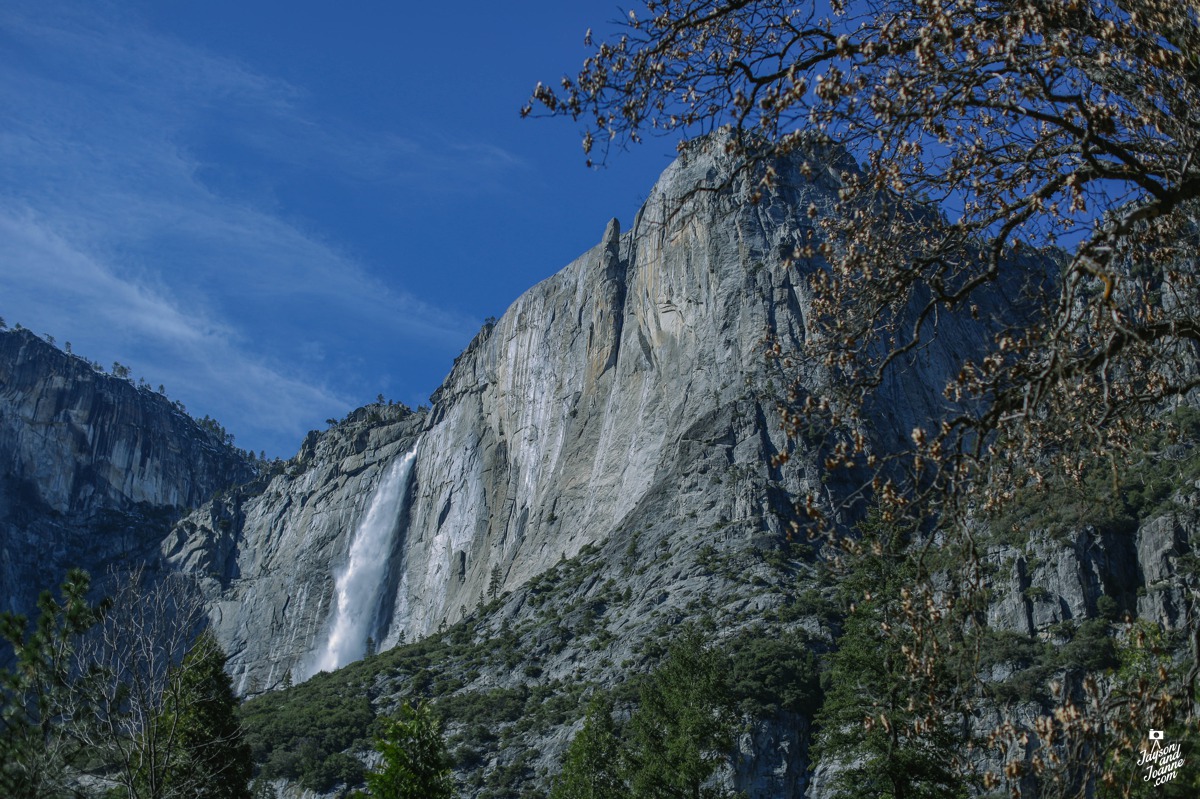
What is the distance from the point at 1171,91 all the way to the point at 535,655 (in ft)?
201

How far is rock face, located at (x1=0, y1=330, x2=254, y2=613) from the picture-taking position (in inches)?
5413

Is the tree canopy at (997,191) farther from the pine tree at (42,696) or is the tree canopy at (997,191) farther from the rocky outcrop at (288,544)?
the rocky outcrop at (288,544)

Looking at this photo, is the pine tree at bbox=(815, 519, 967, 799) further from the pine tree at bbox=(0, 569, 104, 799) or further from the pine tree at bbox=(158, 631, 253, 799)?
the pine tree at bbox=(158, 631, 253, 799)

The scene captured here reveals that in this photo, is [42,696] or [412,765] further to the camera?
→ [412,765]

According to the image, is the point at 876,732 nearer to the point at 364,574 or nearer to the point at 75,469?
the point at 364,574

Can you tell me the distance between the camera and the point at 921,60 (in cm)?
781

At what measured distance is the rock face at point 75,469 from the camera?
138 metres

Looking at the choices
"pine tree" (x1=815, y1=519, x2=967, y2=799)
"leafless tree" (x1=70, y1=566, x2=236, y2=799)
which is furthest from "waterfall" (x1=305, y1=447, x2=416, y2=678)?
"leafless tree" (x1=70, y1=566, x2=236, y2=799)

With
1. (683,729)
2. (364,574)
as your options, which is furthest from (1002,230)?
(364,574)

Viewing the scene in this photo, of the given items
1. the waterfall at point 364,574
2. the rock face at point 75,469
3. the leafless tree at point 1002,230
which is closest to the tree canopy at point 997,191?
the leafless tree at point 1002,230

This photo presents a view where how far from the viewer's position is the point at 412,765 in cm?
2270

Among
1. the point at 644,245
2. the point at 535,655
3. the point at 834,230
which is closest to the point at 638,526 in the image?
the point at 535,655

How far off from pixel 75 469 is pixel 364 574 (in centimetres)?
5245

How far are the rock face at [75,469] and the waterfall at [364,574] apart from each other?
1360 inches
